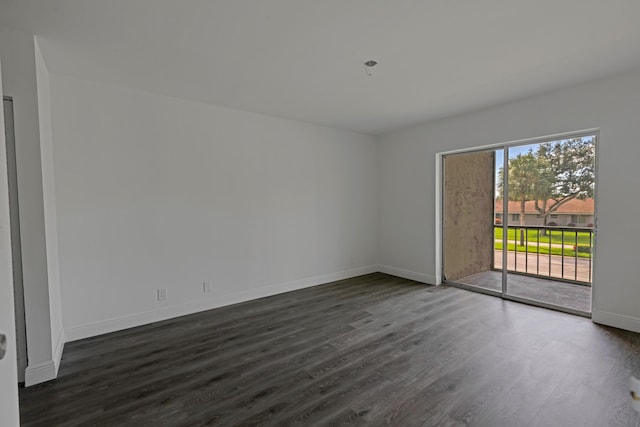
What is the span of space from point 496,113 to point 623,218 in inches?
70.1

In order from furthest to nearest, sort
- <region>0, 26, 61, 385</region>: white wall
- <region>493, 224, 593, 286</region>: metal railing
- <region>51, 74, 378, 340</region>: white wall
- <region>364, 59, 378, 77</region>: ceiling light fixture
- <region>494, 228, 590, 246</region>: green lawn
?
<region>493, 224, 593, 286</region>: metal railing < <region>494, 228, 590, 246</region>: green lawn < <region>51, 74, 378, 340</region>: white wall < <region>364, 59, 378, 77</region>: ceiling light fixture < <region>0, 26, 61, 385</region>: white wall

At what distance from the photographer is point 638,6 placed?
74.9 inches

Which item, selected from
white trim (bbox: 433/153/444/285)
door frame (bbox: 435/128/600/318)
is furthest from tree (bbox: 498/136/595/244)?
Answer: white trim (bbox: 433/153/444/285)

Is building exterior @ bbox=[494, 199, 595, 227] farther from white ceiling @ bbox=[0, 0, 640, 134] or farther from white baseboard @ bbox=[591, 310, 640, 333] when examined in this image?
white ceiling @ bbox=[0, 0, 640, 134]

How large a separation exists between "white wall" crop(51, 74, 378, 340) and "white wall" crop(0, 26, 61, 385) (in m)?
0.68

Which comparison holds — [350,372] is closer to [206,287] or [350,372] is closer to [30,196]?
[206,287]

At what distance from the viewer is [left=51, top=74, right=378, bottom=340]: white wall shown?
2.88m

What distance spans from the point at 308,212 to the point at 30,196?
3.13 metres

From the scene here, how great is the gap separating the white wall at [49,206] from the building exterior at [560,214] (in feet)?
16.4

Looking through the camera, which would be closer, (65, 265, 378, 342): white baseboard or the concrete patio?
(65, 265, 378, 342): white baseboard

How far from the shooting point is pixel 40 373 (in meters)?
2.21

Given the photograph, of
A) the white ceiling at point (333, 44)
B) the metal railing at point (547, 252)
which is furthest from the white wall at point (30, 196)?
the metal railing at point (547, 252)

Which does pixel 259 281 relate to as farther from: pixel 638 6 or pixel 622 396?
pixel 638 6

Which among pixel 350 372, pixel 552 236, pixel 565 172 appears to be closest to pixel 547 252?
pixel 552 236
